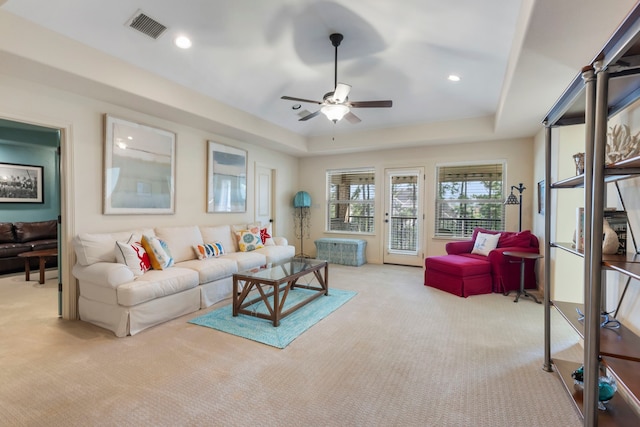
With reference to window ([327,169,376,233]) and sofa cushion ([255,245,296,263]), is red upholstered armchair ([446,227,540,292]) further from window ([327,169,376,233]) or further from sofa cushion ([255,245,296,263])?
sofa cushion ([255,245,296,263])

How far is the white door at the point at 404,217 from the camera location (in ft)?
19.6

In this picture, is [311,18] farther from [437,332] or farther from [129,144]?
[437,332]

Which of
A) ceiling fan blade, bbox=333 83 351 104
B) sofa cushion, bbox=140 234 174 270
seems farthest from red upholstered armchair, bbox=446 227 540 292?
sofa cushion, bbox=140 234 174 270

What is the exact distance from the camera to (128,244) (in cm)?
326

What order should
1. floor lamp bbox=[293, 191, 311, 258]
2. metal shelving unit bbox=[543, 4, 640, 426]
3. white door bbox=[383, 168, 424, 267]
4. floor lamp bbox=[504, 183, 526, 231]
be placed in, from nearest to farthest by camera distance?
1. metal shelving unit bbox=[543, 4, 640, 426]
2. floor lamp bbox=[504, 183, 526, 231]
3. white door bbox=[383, 168, 424, 267]
4. floor lamp bbox=[293, 191, 311, 258]

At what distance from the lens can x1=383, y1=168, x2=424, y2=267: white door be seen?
19.6 feet

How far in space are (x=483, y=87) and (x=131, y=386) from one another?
4826 mm

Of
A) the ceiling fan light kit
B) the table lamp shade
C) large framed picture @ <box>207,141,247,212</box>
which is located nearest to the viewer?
the ceiling fan light kit

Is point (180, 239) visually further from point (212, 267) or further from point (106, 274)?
point (106, 274)

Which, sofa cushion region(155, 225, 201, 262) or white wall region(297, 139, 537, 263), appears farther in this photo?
white wall region(297, 139, 537, 263)

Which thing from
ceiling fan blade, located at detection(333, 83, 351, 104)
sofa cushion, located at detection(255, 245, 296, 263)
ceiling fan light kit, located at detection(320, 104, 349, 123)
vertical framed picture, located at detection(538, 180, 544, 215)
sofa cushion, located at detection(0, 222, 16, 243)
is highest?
ceiling fan blade, located at detection(333, 83, 351, 104)

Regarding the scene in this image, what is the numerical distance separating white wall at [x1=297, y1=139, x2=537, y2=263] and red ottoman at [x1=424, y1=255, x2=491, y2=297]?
1414 mm

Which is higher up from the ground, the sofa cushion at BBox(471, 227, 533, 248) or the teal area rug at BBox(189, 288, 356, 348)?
the sofa cushion at BBox(471, 227, 533, 248)

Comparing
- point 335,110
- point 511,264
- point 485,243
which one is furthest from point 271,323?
point 485,243
